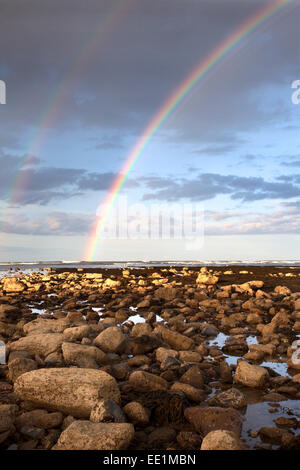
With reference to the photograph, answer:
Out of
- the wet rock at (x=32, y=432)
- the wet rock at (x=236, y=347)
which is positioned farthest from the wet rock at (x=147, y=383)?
the wet rock at (x=236, y=347)

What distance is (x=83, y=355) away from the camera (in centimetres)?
808

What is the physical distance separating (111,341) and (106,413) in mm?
3797

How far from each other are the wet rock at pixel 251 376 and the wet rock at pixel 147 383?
1.47 m

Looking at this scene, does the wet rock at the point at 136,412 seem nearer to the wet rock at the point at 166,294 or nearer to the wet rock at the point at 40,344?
the wet rock at the point at 40,344

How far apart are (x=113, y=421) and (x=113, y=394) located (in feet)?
2.27

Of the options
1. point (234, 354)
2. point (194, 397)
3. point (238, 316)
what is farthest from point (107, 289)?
point (194, 397)

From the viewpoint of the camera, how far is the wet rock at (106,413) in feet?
17.8

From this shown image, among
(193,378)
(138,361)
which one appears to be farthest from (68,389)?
(138,361)

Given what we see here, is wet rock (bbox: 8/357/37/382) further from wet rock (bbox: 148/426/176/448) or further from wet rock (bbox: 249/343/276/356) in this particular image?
wet rock (bbox: 249/343/276/356)

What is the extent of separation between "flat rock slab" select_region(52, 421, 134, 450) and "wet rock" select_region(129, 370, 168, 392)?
73.1 inches

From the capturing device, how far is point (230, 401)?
636 cm

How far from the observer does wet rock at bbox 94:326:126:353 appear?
916 centimetres

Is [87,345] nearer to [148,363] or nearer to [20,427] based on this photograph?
[148,363]

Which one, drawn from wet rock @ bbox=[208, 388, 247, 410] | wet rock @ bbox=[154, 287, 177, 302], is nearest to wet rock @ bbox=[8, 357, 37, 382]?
wet rock @ bbox=[208, 388, 247, 410]
